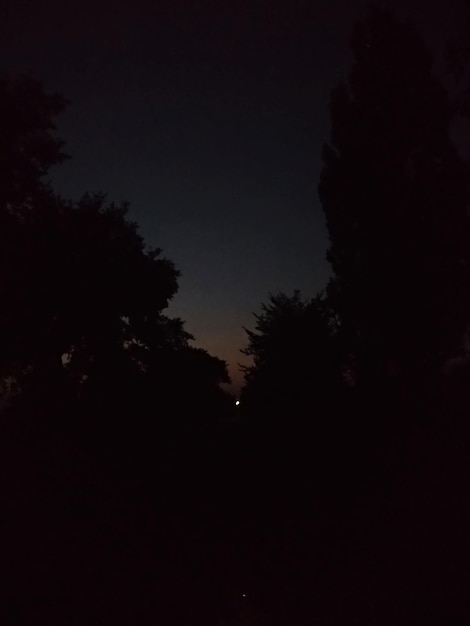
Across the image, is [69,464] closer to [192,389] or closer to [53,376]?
[53,376]

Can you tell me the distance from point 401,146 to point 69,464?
554 inches

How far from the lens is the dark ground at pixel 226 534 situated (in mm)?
9000

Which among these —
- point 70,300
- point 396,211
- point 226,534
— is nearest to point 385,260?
point 396,211

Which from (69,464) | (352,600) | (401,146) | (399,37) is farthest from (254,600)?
(399,37)

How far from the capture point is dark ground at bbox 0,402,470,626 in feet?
29.5

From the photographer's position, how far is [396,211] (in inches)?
843

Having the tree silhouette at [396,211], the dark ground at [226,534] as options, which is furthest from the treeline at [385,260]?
the dark ground at [226,534]

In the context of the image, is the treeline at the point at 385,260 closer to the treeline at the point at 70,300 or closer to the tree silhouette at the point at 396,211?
the tree silhouette at the point at 396,211

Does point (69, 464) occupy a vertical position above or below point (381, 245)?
below

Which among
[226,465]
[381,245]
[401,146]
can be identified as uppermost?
[401,146]

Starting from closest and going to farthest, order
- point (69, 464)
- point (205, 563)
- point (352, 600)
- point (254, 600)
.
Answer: point (352, 600) < point (254, 600) < point (205, 563) < point (69, 464)

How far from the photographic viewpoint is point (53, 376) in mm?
20500

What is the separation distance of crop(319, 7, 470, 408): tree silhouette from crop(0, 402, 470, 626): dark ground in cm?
535

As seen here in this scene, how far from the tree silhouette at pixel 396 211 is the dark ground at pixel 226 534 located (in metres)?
5.35
